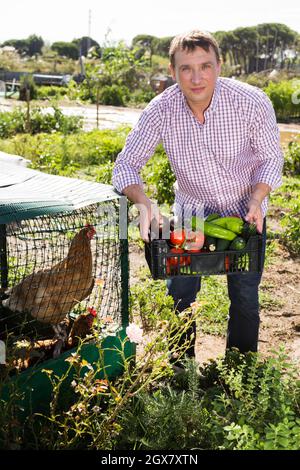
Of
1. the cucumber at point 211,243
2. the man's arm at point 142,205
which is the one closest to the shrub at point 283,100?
the man's arm at point 142,205

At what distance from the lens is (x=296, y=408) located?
108 inches

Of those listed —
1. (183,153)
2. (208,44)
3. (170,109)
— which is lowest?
(183,153)

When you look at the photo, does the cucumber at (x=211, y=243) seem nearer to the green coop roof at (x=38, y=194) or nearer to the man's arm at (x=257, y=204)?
the man's arm at (x=257, y=204)

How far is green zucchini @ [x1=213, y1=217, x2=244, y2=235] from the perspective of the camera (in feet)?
8.79

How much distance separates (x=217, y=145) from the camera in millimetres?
2861

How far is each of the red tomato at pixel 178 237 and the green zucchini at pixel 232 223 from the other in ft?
0.57

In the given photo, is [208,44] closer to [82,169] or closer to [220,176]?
[220,176]

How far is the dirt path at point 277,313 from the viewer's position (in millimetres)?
3807

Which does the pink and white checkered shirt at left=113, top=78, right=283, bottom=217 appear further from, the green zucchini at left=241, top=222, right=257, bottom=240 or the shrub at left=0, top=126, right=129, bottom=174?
the shrub at left=0, top=126, right=129, bottom=174

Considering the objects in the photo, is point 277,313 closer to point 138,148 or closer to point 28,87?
point 138,148

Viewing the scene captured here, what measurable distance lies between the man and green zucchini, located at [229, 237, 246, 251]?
0.12 metres
